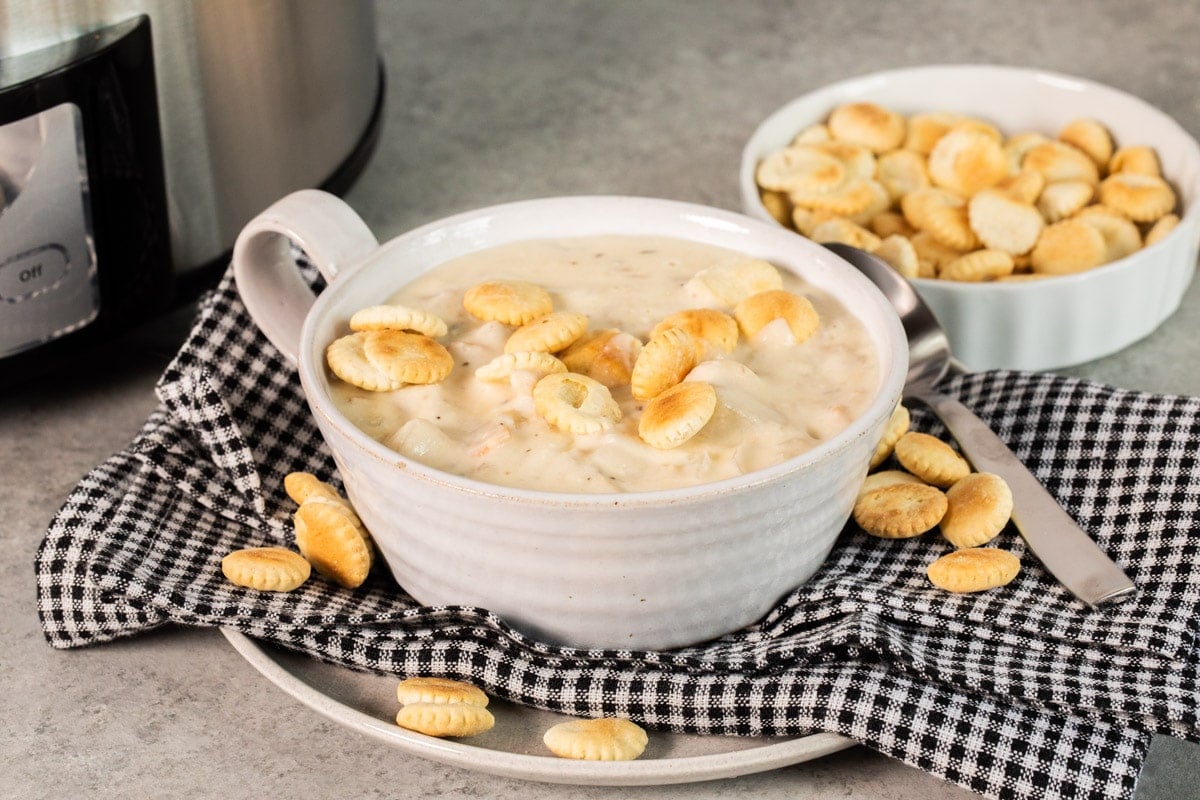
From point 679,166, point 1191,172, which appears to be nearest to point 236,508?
point 679,166

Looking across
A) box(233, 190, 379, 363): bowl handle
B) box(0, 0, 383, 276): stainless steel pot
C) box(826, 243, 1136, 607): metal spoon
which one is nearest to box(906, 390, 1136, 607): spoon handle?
box(826, 243, 1136, 607): metal spoon

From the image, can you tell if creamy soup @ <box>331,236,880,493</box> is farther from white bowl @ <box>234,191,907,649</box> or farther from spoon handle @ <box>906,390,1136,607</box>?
spoon handle @ <box>906,390,1136,607</box>

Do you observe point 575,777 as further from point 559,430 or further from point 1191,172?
point 1191,172

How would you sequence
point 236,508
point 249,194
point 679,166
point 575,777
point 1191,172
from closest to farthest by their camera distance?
1. point 575,777
2. point 236,508
3. point 249,194
4. point 1191,172
5. point 679,166

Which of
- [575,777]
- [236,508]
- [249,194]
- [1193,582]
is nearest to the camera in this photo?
[575,777]

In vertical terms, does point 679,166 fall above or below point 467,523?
below

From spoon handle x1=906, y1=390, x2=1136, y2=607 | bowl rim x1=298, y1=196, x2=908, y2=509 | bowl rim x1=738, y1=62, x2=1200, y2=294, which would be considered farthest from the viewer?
bowl rim x1=738, y1=62, x2=1200, y2=294

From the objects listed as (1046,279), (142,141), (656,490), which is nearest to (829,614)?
(656,490)
